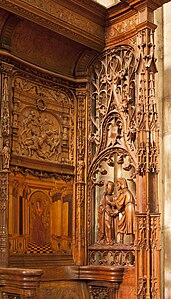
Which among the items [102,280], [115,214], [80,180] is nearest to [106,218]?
[115,214]

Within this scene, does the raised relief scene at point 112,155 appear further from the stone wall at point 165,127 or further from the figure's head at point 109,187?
the stone wall at point 165,127

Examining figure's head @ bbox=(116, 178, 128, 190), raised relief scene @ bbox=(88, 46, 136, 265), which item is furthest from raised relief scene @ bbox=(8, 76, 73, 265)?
figure's head @ bbox=(116, 178, 128, 190)

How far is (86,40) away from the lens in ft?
21.0

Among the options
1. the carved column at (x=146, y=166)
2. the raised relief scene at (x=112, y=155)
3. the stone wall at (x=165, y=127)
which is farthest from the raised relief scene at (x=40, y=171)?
the stone wall at (x=165, y=127)

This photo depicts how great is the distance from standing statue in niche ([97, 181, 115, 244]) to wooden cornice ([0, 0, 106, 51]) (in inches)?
65.6

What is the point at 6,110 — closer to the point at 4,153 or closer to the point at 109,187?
the point at 4,153

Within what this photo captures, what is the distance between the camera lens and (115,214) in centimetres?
637

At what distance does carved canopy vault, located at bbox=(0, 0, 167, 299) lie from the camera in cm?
588

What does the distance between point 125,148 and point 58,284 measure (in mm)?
1643

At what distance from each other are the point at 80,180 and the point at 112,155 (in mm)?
483

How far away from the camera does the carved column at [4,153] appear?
564 cm

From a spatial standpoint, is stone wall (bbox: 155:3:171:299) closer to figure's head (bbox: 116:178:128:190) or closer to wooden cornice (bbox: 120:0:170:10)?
figure's head (bbox: 116:178:128:190)

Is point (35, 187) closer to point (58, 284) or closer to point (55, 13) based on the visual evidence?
point (58, 284)

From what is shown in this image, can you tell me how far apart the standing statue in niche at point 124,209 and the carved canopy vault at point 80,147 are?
11 mm
